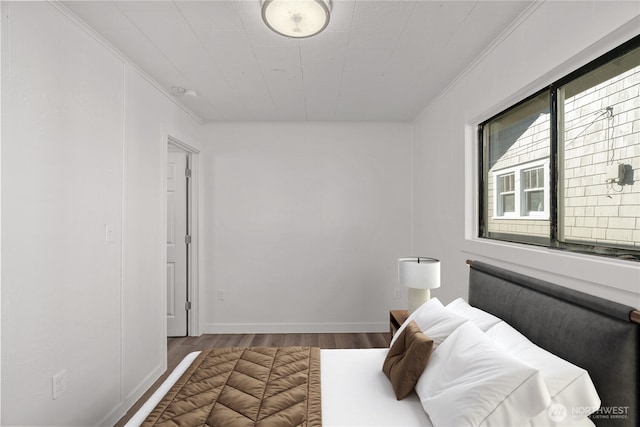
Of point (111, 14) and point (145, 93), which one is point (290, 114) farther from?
point (111, 14)

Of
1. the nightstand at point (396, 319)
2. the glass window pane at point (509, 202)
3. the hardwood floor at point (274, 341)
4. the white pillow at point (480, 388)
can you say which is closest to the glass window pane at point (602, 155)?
the glass window pane at point (509, 202)

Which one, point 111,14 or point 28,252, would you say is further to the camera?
point 111,14

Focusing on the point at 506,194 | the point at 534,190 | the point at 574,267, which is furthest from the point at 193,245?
→ the point at 574,267

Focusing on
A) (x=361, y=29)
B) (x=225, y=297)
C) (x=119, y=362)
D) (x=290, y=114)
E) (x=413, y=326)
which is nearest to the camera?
(x=413, y=326)

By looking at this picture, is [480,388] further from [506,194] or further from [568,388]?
[506,194]

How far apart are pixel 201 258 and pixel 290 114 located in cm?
202

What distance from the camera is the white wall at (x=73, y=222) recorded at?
1474 millimetres

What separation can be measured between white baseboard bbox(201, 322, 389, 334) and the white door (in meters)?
0.35

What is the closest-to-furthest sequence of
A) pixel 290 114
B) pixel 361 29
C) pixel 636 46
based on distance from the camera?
pixel 636 46 < pixel 361 29 < pixel 290 114

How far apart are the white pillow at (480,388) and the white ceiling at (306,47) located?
1.74 m

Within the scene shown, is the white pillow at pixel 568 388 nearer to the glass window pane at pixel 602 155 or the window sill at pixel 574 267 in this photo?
the window sill at pixel 574 267

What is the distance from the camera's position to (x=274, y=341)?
3639mm

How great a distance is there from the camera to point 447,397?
4.21 feet

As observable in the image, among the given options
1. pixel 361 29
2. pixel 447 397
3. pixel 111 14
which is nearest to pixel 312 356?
pixel 447 397
